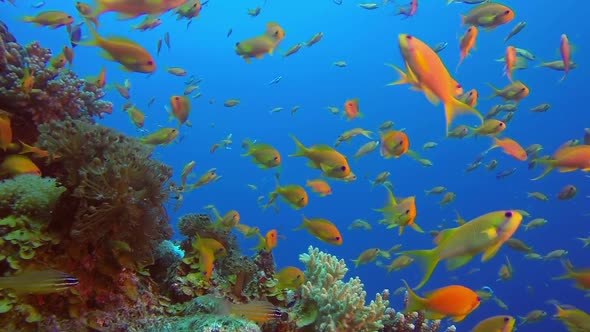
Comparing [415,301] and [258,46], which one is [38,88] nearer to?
[258,46]

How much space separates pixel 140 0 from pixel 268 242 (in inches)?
135

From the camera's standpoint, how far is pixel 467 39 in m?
5.25

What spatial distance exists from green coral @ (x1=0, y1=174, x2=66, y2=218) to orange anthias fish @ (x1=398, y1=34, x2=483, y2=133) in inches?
130

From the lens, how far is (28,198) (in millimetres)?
3773

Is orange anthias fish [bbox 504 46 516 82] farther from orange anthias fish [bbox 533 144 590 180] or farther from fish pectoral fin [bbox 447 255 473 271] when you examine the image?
fish pectoral fin [bbox 447 255 473 271]

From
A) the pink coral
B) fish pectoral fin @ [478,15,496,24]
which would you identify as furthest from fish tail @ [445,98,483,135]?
the pink coral

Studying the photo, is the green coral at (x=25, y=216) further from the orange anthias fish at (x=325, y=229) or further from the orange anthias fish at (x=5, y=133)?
the orange anthias fish at (x=325, y=229)

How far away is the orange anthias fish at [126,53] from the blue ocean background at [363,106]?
46.5 meters

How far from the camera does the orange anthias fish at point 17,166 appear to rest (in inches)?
178

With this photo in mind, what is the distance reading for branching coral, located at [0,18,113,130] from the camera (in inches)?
215

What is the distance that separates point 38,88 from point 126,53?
2.34m

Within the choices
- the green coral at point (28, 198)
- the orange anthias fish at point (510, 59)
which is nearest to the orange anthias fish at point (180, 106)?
the green coral at point (28, 198)

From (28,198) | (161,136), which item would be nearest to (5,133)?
(28,198)

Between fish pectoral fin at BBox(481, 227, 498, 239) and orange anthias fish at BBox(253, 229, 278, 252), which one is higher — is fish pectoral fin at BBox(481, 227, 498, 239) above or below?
above
